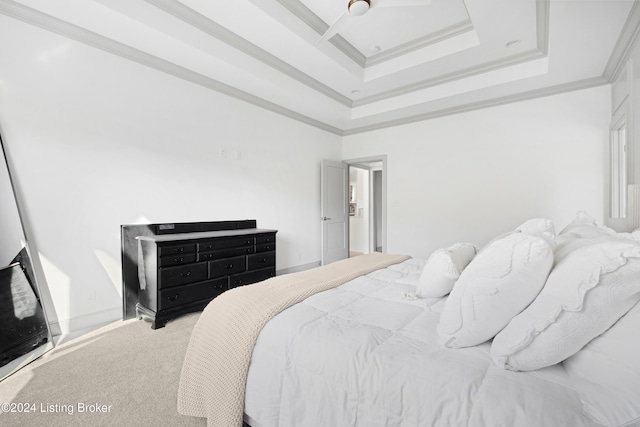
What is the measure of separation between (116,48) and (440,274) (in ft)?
11.6

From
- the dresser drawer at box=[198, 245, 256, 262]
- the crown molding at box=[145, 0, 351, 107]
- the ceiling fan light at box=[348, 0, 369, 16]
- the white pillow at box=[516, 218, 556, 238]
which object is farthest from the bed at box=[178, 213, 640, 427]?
the crown molding at box=[145, 0, 351, 107]

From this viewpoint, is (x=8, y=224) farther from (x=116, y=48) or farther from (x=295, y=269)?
(x=295, y=269)

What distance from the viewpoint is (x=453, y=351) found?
3.34ft

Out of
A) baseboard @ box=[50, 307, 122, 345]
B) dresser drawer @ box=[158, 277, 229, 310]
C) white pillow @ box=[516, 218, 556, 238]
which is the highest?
white pillow @ box=[516, 218, 556, 238]

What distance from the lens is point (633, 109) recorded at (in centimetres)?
251

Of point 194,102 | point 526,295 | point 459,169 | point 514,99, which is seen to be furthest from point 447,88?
point 526,295

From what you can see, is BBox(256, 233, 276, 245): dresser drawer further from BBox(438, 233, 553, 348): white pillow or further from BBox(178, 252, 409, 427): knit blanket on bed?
BBox(438, 233, 553, 348): white pillow

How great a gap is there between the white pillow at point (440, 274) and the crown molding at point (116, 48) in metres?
3.39

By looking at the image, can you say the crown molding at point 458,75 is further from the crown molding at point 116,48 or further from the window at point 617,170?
the crown molding at point 116,48

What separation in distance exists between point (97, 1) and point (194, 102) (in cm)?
131

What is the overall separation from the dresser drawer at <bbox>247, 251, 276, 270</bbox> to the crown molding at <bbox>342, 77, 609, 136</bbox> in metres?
3.12

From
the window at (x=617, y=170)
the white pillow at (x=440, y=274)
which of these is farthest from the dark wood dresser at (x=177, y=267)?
the window at (x=617, y=170)

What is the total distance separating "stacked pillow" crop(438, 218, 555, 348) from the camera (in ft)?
3.22

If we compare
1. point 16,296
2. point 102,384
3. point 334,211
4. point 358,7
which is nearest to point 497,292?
point 358,7
